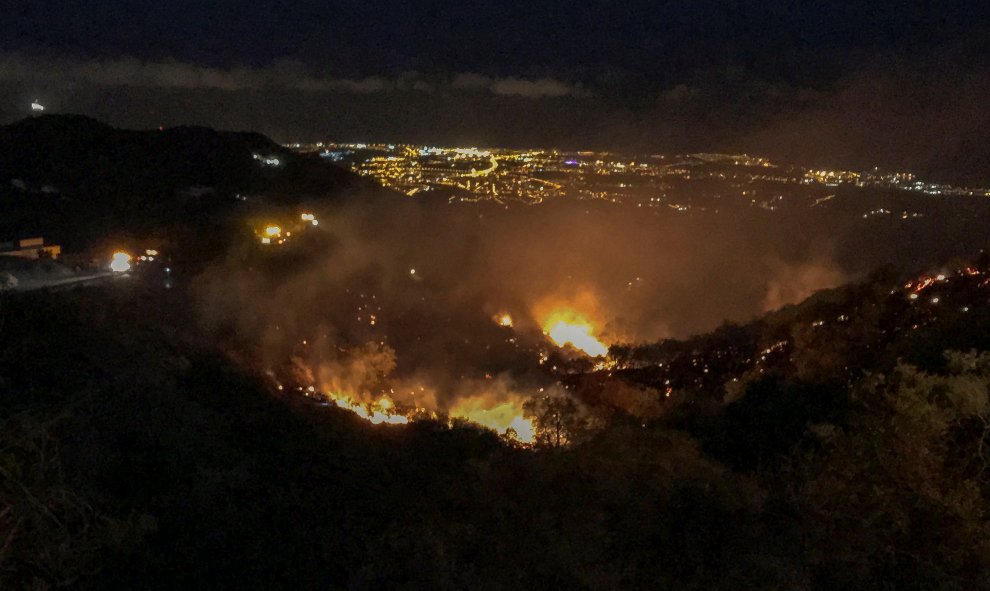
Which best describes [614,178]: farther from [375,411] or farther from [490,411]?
[375,411]

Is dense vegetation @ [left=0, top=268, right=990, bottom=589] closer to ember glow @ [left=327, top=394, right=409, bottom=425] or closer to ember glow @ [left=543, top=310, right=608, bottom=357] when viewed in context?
ember glow @ [left=327, top=394, right=409, bottom=425]

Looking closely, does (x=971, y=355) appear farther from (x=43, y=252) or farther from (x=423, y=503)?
(x=43, y=252)

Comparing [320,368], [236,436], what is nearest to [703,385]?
[320,368]

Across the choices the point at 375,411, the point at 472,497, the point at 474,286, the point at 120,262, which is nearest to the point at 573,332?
the point at 474,286

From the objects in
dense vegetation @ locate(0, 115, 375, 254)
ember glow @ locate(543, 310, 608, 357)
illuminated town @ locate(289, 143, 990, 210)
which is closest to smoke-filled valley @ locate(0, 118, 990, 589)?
dense vegetation @ locate(0, 115, 375, 254)

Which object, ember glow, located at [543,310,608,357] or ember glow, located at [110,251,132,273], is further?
ember glow, located at [543,310,608,357]

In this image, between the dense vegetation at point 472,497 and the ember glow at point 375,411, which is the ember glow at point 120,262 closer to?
the ember glow at point 375,411
